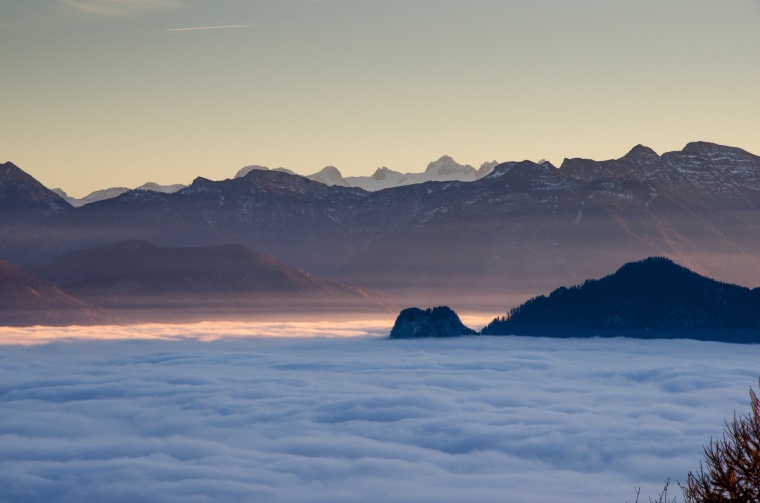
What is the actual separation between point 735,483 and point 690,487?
271 centimetres

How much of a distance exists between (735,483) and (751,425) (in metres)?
2.94

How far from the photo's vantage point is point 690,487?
56.8 meters

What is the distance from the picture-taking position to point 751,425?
55.3 meters

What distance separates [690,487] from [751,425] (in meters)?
4.47

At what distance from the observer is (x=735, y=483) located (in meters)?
54.7
